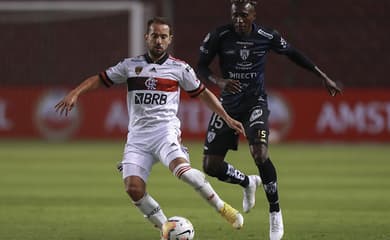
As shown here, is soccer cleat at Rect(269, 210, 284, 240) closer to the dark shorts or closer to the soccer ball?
the dark shorts

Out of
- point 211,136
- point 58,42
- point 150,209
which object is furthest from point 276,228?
point 58,42

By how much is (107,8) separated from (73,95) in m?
20.9

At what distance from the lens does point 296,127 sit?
2561 centimetres

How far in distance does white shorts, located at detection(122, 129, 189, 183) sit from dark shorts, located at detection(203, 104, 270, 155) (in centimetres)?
110

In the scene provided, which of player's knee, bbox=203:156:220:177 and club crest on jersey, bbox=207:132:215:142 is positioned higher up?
club crest on jersey, bbox=207:132:215:142

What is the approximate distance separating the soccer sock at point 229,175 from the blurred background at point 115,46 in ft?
46.3

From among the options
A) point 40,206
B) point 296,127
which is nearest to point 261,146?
point 40,206

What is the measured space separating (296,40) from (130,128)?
20591 millimetres

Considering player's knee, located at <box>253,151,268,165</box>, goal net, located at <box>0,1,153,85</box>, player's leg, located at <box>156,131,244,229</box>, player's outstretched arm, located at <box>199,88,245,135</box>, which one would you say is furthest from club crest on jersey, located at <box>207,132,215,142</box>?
goal net, located at <box>0,1,153,85</box>

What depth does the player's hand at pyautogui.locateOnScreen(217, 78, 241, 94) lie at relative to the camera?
1069cm

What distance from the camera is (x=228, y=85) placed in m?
10.7

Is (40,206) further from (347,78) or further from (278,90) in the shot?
(347,78)

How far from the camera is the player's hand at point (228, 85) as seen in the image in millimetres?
10688

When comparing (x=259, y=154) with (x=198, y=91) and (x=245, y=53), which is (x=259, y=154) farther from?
(x=245, y=53)
